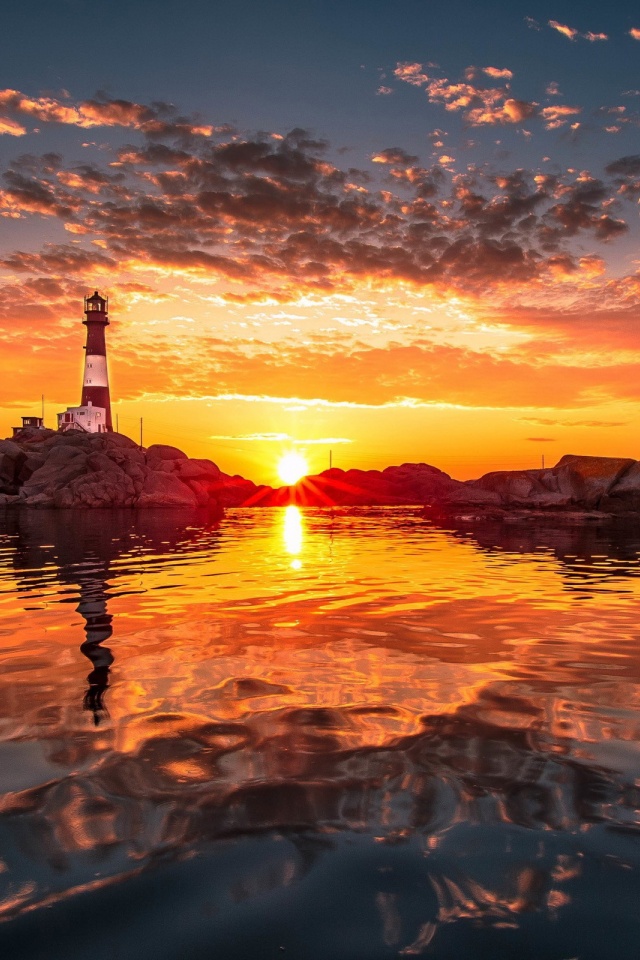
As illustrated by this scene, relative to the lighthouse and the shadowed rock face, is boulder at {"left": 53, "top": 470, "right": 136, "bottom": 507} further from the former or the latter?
Result: the lighthouse

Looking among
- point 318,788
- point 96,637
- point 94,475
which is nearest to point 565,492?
point 94,475

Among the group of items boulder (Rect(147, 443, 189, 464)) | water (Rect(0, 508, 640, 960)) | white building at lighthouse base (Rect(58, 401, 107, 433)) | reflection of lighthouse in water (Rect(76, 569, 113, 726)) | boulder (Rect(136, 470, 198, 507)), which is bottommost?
reflection of lighthouse in water (Rect(76, 569, 113, 726))

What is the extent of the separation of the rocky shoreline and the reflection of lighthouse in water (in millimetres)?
38501

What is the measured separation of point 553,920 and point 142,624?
7.31 m

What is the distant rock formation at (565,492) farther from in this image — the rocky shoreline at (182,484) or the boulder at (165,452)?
the boulder at (165,452)

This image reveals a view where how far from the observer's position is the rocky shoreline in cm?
→ 5122

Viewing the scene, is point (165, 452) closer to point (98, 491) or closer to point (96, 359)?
point (96, 359)

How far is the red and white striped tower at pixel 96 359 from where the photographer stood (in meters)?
72.0

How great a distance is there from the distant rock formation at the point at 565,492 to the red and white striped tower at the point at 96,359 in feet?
143

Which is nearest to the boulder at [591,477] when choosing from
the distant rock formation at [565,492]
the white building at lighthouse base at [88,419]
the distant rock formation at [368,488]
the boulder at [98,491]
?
the distant rock formation at [565,492]

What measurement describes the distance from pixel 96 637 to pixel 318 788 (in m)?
5.28

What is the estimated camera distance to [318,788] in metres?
3.92

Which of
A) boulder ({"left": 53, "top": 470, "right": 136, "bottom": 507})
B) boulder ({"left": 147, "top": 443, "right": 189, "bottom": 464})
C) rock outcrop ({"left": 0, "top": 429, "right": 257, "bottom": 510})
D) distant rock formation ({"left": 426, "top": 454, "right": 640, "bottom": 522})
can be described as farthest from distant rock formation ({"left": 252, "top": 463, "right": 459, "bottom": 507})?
distant rock formation ({"left": 426, "top": 454, "right": 640, "bottom": 522})

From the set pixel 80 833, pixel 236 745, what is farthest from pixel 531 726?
pixel 80 833
